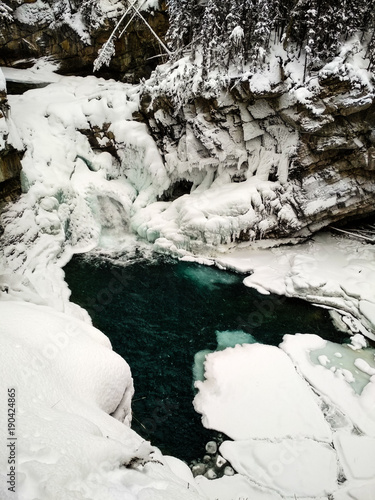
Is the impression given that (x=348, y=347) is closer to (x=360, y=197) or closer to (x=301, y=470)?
(x=301, y=470)

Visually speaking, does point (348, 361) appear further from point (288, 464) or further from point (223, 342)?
point (288, 464)

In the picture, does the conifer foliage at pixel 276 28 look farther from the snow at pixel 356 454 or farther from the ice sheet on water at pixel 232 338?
the snow at pixel 356 454

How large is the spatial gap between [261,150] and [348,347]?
317 inches

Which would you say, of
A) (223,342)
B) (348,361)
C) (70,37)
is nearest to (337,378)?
(348,361)

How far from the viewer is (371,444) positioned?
628 cm

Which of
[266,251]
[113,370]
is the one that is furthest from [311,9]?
[113,370]

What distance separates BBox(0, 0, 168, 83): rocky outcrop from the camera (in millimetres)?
16422

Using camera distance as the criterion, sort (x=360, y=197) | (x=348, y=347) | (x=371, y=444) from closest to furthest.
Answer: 1. (x=371, y=444)
2. (x=348, y=347)
3. (x=360, y=197)

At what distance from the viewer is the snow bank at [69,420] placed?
2664 millimetres

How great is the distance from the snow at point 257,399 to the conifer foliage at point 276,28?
1021 cm

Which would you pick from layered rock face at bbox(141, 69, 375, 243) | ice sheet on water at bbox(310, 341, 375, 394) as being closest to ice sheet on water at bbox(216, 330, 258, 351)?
ice sheet on water at bbox(310, 341, 375, 394)

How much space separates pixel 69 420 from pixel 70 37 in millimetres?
19410

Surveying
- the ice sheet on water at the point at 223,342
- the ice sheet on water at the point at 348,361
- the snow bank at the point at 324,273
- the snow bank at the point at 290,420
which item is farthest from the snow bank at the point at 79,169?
the ice sheet on water at the point at 348,361

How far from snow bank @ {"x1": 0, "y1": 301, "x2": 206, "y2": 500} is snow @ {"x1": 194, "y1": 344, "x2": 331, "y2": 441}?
252 cm
